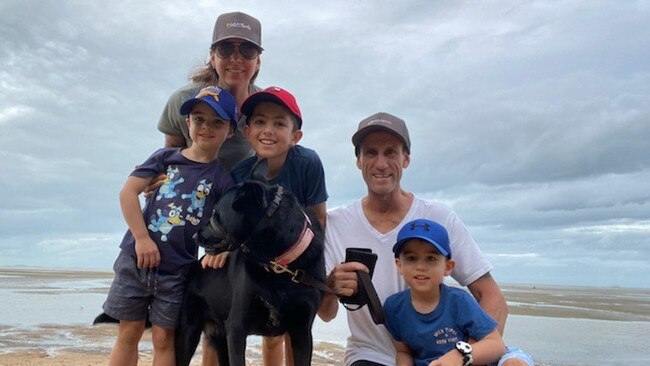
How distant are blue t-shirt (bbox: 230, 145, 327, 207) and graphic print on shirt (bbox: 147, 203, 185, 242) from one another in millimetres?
464

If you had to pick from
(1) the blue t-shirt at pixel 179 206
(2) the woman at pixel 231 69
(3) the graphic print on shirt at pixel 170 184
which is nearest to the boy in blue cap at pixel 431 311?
(1) the blue t-shirt at pixel 179 206

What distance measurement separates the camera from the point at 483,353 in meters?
3.14

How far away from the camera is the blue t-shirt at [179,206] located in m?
3.62

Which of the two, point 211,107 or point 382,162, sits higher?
point 211,107

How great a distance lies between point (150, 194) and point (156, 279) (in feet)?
2.02

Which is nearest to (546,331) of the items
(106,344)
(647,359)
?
(647,359)

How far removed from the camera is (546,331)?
14797mm

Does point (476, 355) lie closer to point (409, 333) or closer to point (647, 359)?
point (409, 333)

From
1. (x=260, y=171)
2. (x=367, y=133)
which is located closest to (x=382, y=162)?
(x=367, y=133)

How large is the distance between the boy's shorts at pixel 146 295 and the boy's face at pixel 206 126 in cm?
92

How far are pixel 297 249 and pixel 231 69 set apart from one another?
1763 mm

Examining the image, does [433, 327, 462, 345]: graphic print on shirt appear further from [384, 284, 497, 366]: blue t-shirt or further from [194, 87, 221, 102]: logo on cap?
[194, 87, 221, 102]: logo on cap

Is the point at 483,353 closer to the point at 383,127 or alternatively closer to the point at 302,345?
the point at 302,345

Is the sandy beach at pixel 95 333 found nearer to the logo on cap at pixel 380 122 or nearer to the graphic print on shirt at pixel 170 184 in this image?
the graphic print on shirt at pixel 170 184
